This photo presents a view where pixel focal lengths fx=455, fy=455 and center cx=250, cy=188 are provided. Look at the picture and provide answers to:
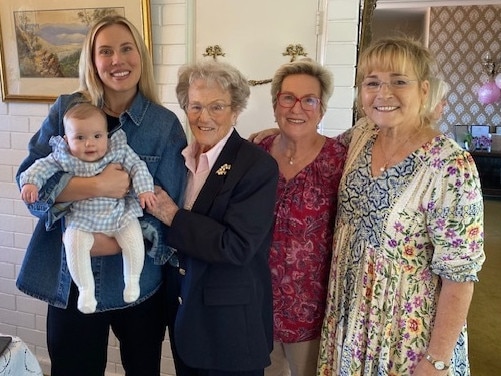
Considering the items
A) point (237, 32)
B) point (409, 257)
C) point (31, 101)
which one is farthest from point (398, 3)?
point (409, 257)

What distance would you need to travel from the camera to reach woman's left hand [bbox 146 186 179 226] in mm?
1307

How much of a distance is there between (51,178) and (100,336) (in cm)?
54

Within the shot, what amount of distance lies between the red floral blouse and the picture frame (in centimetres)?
123

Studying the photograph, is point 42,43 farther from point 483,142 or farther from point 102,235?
point 483,142

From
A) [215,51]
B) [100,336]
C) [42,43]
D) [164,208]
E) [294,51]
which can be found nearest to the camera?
[164,208]

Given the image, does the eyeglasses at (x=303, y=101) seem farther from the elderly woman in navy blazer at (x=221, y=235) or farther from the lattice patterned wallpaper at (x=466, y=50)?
the lattice patterned wallpaper at (x=466, y=50)

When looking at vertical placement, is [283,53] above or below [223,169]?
above

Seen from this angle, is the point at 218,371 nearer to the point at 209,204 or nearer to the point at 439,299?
the point at 209,204

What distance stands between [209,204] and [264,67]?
37.3 inches

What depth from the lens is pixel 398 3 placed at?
602 cm

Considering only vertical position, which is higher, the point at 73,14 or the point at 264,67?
the point at 73,14

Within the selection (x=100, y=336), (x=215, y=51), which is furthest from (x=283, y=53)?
(x=100, y=336)

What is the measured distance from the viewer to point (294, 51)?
1.94 meters

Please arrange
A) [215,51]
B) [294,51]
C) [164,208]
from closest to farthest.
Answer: [164,208] < [294,51] < [215,51]
